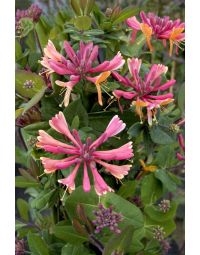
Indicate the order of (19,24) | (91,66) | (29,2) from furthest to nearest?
(29,2), (19,24), (91,66)

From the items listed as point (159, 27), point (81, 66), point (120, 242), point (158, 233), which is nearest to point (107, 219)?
point (120, 242)

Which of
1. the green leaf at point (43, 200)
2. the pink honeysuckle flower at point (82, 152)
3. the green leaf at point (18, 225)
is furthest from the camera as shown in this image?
the green leaf at point (18, 225)

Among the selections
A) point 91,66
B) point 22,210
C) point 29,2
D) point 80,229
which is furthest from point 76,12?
point 22,210

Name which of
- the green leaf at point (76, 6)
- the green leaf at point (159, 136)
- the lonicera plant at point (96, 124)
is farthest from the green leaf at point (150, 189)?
the green leaf at point (76, 6)

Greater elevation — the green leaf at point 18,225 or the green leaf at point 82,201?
the green leaf at point 82,201

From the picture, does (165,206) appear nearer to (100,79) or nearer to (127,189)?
(127,189)

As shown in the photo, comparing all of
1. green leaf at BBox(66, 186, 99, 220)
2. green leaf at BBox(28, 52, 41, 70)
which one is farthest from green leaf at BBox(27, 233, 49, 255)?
green leaf at BBox(28, 52, 41, 70)

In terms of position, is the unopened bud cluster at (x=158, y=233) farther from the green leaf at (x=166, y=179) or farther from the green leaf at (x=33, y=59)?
the green leaf at (x=33, y=59)

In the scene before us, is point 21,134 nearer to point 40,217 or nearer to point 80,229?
point 40,217
